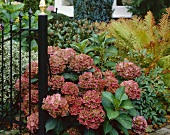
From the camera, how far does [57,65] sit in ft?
15.5

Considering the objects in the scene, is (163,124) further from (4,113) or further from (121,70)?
(4,113)

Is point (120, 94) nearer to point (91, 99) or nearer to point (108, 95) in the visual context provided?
point (108, 95)

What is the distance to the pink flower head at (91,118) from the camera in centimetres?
434

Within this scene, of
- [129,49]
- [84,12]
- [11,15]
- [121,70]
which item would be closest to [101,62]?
[121,70]

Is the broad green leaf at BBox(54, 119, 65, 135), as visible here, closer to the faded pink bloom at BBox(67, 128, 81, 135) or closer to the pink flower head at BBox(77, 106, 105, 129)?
the faded pink bloom at BBox(67, 128, 81, 135)

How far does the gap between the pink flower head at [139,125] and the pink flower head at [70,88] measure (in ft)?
2.40

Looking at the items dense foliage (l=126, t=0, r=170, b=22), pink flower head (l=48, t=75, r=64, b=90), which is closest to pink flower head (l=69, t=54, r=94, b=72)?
pink flower head (l=48, t=75, r=64, b=90)

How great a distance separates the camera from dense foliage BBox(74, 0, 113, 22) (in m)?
9.95

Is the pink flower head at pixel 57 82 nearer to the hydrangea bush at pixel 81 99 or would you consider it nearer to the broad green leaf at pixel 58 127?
the hydrangea bush at pixel 81 99

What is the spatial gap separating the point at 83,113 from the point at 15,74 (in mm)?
1384

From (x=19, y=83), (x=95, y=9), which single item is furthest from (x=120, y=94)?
(x=95, y=9)

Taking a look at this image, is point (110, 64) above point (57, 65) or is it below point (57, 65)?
below

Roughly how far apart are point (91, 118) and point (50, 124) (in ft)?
1.44

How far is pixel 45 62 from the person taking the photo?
177 inches
